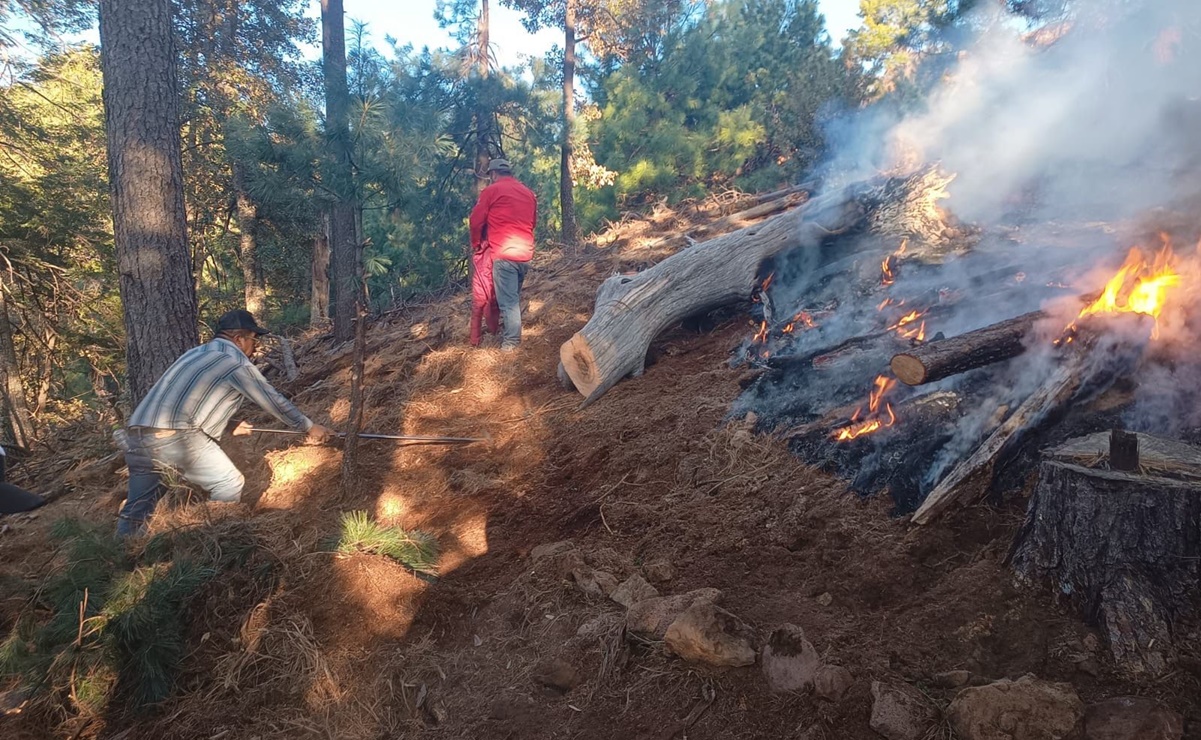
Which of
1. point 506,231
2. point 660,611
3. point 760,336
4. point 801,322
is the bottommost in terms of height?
point 660,611

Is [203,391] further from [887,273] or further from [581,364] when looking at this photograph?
[887,273]

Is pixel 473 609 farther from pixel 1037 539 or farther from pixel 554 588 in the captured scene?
pixel 1037 539

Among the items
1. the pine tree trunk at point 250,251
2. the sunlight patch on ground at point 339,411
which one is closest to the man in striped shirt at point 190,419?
the sunlight patch on ground at point 339,411

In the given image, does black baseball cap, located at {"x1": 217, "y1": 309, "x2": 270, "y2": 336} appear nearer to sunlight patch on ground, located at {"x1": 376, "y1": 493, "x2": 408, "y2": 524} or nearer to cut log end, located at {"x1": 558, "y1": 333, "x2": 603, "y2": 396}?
sunlight patch on ground, located at {"x1": 376, "y1": 493, "x2": 408, "y2": 524}

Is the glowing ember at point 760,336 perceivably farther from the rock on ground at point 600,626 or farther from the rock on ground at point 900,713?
the rock on ground at point 900,713

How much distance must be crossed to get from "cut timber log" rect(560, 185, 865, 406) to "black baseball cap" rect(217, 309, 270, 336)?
8.30 ft

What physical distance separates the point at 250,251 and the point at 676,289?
966 centimetres

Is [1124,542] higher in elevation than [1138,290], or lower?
lower

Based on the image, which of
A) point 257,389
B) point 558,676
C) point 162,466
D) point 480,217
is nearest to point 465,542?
point 558,676

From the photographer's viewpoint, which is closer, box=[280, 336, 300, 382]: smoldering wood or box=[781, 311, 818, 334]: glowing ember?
box=[781, 311, 818, 334]: glowing ember

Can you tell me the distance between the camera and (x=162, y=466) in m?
4.17

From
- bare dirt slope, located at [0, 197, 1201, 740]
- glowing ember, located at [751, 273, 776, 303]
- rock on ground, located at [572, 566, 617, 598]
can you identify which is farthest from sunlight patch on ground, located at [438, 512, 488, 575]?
glowing ember, located at [751, 273, 776, 303]

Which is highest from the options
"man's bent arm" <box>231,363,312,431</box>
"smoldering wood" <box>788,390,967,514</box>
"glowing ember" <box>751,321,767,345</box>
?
"glowing ember" <box>751,321,767,345</box>

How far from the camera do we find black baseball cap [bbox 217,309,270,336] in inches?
176
